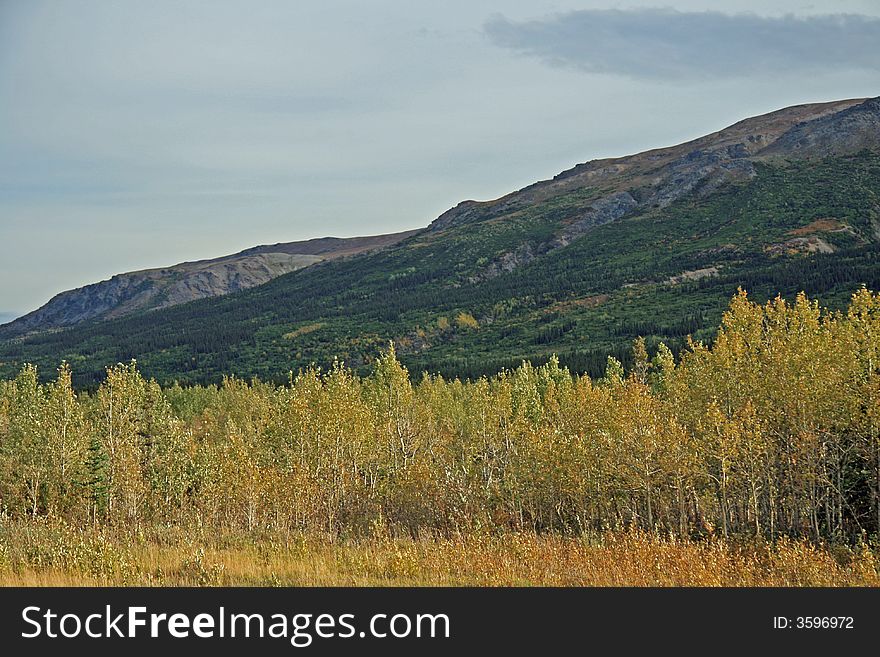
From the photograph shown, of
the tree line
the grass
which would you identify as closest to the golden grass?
the grass

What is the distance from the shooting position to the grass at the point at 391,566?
15.2 meters

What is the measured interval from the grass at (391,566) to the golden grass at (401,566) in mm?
30

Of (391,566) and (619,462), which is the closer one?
(391,566)

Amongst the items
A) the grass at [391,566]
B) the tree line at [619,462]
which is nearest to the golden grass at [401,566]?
the grass at [391,566]

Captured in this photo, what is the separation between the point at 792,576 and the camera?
56.5 ft

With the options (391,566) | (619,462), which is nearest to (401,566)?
(391,566)

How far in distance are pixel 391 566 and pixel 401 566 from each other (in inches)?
15.2

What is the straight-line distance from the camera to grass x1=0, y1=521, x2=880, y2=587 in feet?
49.8

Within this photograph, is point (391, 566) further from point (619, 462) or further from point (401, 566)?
point (619, 462)

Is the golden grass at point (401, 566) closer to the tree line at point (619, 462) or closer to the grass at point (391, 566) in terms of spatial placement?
the grass at point (391, 566)

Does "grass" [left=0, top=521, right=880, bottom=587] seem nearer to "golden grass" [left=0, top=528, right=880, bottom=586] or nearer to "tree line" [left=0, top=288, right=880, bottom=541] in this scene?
"golden grass" [left=0, top=528, right=880, bottom=586]

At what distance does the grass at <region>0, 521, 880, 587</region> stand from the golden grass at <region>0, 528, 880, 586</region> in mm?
30

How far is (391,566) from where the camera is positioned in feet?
54.2
